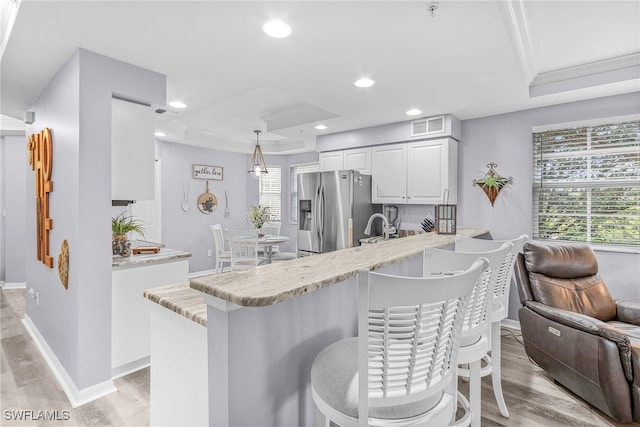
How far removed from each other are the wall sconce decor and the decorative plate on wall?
4445 millimetres

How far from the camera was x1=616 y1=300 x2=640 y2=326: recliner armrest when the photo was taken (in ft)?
8.29

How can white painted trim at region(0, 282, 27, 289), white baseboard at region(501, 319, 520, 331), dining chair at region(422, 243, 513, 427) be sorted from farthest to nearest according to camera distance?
1. white painted trim at region(0, 282, 27, 289)
2. white baseboard at region(501, 319, 520, 331)
3. dining chair at region(422, 243, 513, 427)

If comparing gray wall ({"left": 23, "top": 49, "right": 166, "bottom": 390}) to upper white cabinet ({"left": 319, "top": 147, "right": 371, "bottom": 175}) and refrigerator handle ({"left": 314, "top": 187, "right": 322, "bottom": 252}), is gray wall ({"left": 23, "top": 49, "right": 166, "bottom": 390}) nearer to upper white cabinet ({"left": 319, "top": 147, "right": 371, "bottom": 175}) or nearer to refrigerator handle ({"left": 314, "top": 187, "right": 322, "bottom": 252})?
refrigerator handle ({"left": 314, "top": 187, "right": 322, "bottom": 252})

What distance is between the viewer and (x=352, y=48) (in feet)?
7.18

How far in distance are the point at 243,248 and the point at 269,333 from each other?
3.78 m

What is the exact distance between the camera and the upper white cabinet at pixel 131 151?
2.43 metres

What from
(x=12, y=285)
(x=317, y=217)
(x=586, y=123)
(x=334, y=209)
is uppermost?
(x=586, y=123)

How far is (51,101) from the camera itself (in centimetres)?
272

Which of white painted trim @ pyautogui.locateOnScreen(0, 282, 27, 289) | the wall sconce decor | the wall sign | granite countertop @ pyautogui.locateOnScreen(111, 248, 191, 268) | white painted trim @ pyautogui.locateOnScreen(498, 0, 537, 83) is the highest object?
white painted trim @ pyautogui.locateOnScreen(498, 0, 537, 83)

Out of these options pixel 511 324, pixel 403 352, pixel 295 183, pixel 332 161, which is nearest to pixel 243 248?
pixel 332 161

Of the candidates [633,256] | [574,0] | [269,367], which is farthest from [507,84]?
[269,367]

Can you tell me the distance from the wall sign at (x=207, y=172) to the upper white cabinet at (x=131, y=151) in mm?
3305

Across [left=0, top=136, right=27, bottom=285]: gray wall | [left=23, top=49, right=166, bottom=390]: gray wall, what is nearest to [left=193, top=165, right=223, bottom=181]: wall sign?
[left=0, top=136, right=27, bottom=285]: gray wall

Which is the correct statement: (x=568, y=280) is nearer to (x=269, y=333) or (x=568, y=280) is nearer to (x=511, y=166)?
(x=511, y=166)
